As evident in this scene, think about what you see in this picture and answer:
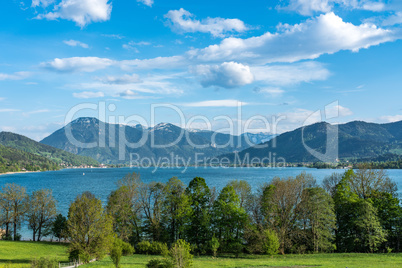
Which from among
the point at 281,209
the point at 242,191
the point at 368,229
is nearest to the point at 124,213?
the point at 242,191

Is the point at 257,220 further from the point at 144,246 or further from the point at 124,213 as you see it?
the point at 124,213

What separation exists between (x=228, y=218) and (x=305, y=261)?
45.5 ft

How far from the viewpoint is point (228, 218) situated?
4900 centimetres

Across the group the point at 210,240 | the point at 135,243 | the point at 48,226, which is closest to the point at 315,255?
the point at 210,240

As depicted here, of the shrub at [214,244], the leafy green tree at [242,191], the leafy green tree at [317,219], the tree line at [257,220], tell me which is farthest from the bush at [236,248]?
the leafy green tree at [317,219]

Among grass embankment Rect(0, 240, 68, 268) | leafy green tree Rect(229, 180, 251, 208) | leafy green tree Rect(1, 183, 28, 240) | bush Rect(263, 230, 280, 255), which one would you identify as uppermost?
leafy green tree Rect(229, 180, 251, 208)

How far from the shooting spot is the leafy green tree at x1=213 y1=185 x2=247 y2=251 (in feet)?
158

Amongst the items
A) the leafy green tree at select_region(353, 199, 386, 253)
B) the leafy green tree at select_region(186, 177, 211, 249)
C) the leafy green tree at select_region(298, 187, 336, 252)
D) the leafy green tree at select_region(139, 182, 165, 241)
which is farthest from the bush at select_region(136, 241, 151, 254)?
the leafy green tree at select_region(353, 199, 386, 253)

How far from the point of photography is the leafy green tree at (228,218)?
4816 cm

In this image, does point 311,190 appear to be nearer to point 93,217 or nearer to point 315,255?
point 315,255

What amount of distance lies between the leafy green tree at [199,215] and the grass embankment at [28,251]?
18936mm

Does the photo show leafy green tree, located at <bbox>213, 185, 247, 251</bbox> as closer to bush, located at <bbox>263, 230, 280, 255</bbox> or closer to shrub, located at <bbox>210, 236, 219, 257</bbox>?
shrub, located at <bbox>210, 236, 219, 257</bbox>

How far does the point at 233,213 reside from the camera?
48.4m

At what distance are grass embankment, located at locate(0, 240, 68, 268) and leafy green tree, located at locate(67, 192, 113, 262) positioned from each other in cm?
424
